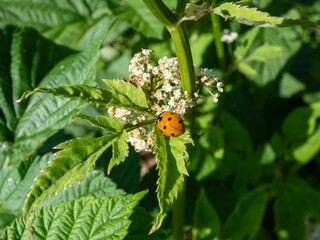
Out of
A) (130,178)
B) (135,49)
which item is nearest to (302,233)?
(130,178)

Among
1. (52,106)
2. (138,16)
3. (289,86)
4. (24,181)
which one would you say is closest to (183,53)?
(52,106)

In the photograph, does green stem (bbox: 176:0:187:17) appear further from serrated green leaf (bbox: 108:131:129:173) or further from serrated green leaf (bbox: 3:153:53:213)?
serrated green leaf (bbox: 3:153:53:213)

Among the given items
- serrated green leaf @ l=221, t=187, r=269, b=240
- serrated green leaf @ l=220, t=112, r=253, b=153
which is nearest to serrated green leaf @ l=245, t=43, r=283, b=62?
serrated green leaf @ l=220, t=112, r=253, b=153

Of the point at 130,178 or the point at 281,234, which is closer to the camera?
the point at 130,178

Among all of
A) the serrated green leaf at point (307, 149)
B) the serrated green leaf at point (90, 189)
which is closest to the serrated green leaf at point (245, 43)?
the serrated green leaf at point (307, 149)

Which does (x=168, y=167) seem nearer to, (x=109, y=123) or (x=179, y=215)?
(x=109, y=123)

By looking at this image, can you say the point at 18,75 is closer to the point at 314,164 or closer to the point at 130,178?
the point at 130,178
